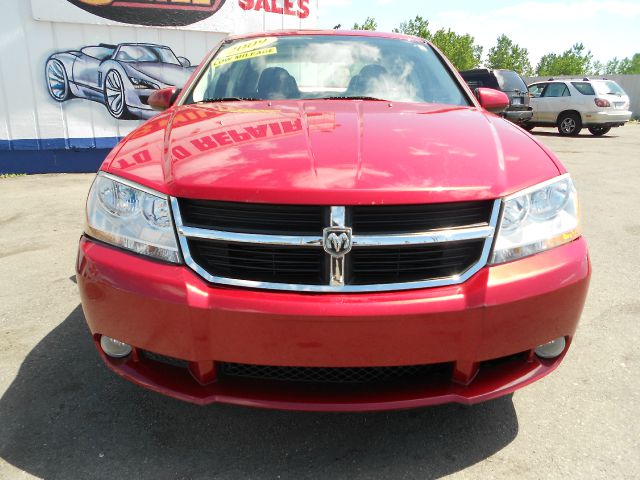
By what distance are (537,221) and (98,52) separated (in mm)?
7894

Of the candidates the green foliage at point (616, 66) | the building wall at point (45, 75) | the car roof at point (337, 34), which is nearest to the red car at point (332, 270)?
the car roof at point (337, 34)

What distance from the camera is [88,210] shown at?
187cm

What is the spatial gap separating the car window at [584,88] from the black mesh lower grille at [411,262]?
54.4 feet

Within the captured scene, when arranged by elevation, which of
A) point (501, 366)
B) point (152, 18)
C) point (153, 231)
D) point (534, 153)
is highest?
point (152, 18)

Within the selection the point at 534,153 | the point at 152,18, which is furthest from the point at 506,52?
the point at 534,153

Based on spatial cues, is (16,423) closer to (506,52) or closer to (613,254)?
(613,254)

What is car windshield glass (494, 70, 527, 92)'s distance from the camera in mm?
13430

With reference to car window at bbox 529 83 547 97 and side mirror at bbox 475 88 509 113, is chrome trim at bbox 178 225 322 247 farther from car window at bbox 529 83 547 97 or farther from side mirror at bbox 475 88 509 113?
car window at bbox 529 83 547 97

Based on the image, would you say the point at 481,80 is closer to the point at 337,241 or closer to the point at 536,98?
the point at 536,98

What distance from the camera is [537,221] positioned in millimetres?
1741

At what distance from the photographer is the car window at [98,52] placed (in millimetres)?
7784

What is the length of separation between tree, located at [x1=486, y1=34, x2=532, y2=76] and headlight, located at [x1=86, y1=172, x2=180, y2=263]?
8795 cm

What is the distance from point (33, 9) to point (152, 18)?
1.61 m

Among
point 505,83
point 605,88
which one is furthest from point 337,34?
point 605,88
